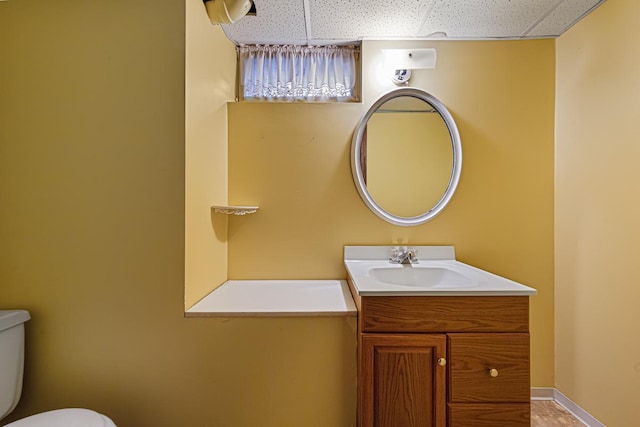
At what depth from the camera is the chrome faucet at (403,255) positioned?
1.56m

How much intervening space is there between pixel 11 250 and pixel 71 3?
99cm

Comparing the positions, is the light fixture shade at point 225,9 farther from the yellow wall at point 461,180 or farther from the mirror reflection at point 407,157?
the mirror reflection at point 407,157

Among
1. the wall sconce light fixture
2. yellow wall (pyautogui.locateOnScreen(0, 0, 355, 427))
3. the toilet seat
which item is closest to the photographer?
the toilet seat

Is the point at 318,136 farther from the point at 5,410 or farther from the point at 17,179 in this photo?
the point at 5,410

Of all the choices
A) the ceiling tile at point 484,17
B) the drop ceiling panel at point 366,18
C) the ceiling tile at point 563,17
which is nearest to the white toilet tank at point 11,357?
the drop ceiling panel at point 366,18

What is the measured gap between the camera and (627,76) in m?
1.25

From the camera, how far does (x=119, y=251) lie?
1.17 m

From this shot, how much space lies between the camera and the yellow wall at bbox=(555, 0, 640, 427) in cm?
123

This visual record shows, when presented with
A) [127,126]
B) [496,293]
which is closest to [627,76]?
[496,293]

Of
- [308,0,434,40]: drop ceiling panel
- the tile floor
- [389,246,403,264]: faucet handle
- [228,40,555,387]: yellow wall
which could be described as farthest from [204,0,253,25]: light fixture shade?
the tile floor

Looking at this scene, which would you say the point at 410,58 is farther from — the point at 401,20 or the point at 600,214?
the point at 600,214

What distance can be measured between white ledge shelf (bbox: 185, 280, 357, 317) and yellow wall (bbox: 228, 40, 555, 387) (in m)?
0.11

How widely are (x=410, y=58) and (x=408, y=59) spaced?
0.4 inches

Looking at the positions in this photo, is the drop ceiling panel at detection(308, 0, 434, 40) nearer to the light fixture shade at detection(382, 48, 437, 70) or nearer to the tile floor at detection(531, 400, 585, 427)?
the light fixture shade at detection(382, 48, 437, 70)
